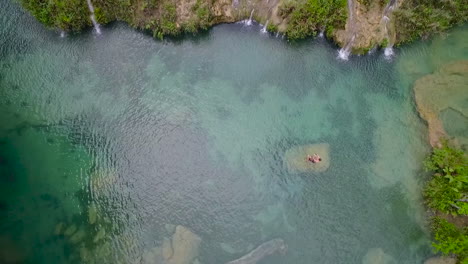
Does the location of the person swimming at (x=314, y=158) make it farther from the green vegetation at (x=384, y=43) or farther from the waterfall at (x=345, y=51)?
the green vegetation at (x=384, y=43)

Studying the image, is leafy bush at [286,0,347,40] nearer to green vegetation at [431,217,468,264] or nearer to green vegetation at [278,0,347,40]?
green vegetation at [278,0,347,40]

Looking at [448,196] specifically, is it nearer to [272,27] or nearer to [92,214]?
[272,27]

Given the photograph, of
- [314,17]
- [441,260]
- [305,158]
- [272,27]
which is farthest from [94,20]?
[441,260]

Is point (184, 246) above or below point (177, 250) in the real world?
above

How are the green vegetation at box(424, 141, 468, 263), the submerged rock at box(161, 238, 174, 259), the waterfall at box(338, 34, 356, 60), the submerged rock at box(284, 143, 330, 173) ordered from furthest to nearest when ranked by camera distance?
the waterfall at box(338, 34, 356, 60), the submerged rock at box(284, 143, 330, 173), the green vegetation at box(424, 141, 468, 263), the submerged rock at box(161, 238, 174, 259)

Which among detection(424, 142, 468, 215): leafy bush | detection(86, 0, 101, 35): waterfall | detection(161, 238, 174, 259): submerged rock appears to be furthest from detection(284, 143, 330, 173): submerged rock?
detection(86, 0, 101, 35): waterfall

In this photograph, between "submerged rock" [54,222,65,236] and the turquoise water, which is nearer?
"submerged rock" [54,222,65,236]

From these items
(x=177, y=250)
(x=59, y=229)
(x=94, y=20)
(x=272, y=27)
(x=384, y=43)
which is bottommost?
(x=59, y=229)
